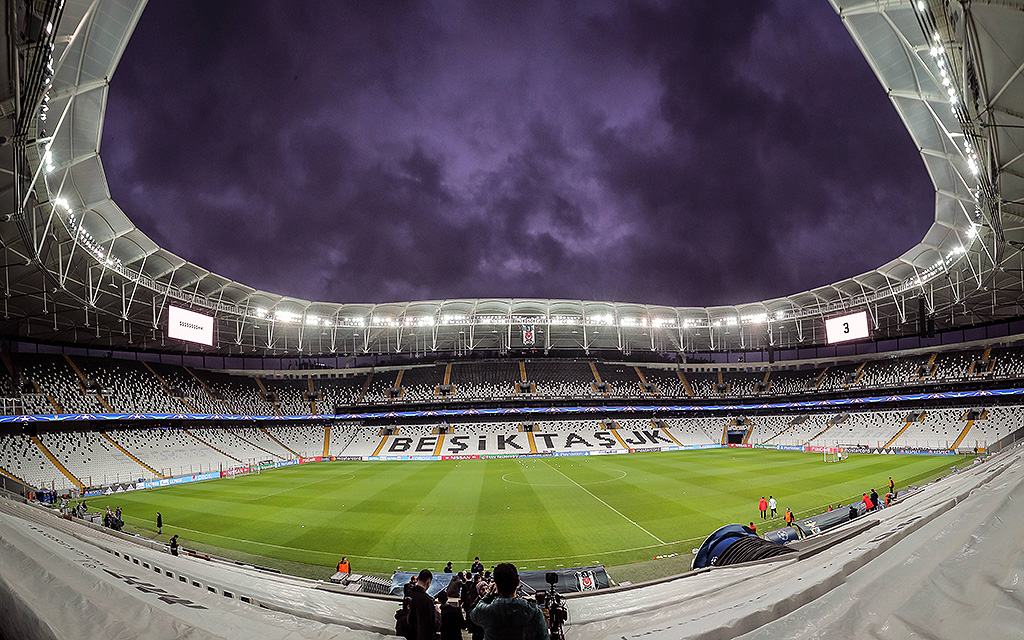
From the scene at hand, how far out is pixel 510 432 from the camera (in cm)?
5338

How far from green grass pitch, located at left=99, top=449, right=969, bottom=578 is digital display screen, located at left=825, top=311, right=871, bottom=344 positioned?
496 inches

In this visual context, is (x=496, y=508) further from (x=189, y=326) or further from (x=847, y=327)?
(x=847, y=327)

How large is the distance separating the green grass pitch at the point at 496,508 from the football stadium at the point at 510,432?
8.6 inches

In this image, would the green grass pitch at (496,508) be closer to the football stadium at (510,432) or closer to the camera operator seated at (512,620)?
the football stadium at (510,432)

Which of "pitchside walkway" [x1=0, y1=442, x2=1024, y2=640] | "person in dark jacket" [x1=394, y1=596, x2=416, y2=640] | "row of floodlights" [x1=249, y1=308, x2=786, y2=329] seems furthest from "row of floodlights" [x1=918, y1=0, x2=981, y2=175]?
"row of floodlights" [x1=249, y1=308, x2=786, y2=329]

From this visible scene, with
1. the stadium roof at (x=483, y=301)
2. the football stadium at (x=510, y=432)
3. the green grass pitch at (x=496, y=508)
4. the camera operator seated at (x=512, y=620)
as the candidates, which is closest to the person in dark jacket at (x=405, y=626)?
the football stadium at (x=510, y=432)

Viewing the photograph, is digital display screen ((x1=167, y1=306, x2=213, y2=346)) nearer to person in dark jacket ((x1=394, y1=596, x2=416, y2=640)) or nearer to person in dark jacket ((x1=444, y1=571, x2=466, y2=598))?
person in dark jacket ((x1=444, y1=571, x2=466, y2=598))

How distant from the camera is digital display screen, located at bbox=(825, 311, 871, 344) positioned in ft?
142

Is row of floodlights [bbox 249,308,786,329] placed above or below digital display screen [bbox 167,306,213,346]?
above

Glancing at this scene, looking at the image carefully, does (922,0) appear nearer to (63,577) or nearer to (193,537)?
(63,577)

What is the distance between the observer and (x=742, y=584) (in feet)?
17.4

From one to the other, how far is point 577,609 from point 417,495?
20.6 meters

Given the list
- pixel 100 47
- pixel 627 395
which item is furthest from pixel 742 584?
pixel 627 395

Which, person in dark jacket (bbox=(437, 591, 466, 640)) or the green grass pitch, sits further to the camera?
the green grass pitch
